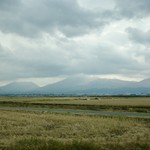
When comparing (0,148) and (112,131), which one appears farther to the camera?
(112,131)

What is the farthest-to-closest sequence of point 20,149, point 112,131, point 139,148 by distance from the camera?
1. point 112,131
2. point 139,148
3. point 20,149

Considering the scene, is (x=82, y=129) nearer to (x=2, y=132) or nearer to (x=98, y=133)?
(x=98, y=133)

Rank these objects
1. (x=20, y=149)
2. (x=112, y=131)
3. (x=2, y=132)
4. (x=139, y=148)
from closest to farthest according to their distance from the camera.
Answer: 1. (x=20, y=149)
2. (x=139, y=148)
3. (x=2, y=132)
4. (x=112, y=131)

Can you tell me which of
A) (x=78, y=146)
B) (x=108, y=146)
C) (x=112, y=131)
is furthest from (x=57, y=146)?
(x=112, y=131)

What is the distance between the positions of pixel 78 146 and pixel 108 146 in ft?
7.93

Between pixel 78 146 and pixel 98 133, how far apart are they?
9.44 meters

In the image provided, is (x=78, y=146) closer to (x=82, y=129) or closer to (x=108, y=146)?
(x=108, y=146)

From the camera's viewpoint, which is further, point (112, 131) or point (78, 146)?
point (112, 131)

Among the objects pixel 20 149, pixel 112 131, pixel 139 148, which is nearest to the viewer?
pixel 20 149

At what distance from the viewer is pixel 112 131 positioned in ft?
85.0

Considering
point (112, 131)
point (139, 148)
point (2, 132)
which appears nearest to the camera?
point (139, 148)

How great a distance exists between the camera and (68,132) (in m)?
24.5

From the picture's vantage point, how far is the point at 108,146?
16.8 metres

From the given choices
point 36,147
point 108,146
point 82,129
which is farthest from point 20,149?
point 82,129
